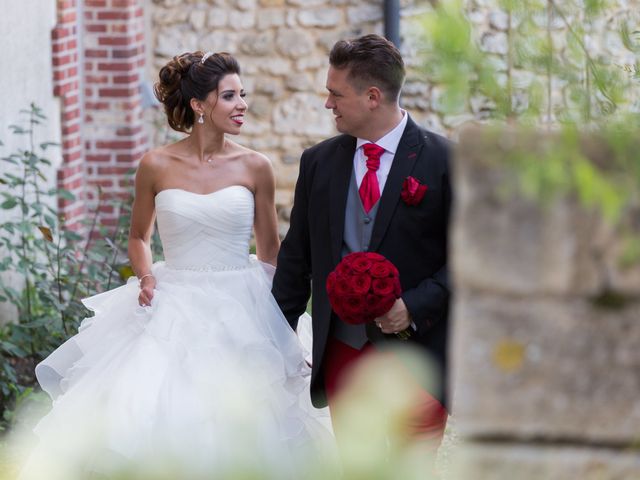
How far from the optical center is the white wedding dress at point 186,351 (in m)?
4.39

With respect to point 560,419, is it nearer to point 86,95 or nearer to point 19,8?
point 19,8

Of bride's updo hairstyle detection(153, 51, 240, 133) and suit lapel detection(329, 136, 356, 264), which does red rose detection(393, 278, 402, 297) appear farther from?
bride's updo hairstyle detection(153, 51, 240, 133)

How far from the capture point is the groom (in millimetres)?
4242

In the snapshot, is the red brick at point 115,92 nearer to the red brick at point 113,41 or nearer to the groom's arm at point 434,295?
the red brick at point 113,41

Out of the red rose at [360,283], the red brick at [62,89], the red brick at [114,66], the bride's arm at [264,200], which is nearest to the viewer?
the red rose at [360,283]

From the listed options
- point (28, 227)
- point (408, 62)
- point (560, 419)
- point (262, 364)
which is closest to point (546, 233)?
point (560, 419)

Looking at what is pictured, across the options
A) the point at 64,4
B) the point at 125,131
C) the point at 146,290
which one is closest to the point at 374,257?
the point at 146,290

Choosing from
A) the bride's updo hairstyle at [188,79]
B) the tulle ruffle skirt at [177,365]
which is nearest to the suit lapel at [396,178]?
the tulle ruffle skirt at [177,365]

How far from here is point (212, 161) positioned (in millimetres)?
4984

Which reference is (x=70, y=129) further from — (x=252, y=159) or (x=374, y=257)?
(x=374, y=257)

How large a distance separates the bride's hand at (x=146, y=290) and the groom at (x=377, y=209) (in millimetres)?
751

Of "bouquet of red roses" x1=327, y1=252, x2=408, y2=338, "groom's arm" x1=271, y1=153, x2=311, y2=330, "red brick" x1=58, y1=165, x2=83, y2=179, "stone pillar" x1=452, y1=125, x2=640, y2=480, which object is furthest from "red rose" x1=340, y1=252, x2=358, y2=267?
"red brick" x1=58, y1=165, x2=83, y2=179

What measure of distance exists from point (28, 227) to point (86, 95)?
275 cm

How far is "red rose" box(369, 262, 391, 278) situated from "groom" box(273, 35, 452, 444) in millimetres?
221
